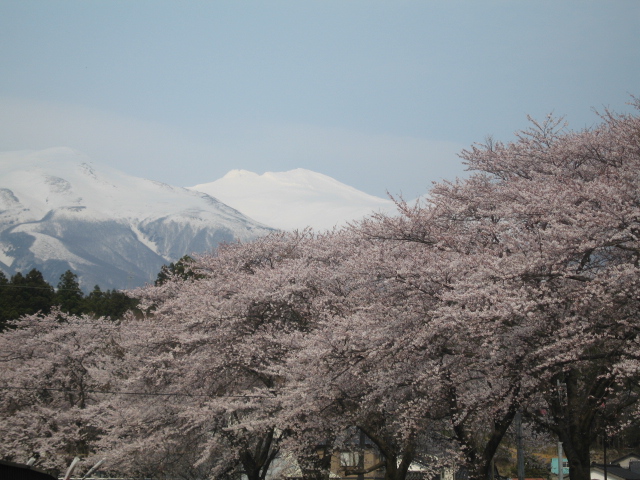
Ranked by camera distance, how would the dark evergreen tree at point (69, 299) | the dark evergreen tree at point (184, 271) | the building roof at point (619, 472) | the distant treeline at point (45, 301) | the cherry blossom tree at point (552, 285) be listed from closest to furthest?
the cherry blossom tree at point (552, 285), the dark evergreen tree at point (184, 271), the building roof at point (619, 472), the distant treeline at point (45, 301), the dark evergreen tree at point (69, 299)

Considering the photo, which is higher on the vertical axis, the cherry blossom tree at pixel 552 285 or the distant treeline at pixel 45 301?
the distant treeline at pixel 45 301

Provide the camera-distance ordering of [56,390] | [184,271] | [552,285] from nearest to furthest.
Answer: [552,285] < [56,390] < [184,271]

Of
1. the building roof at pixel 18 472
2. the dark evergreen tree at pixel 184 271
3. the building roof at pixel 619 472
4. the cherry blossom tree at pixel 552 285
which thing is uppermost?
the dark evergreen tree at pixel 184 271

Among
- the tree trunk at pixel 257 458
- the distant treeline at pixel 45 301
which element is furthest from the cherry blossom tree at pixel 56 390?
the distant treeline at pixel 45 301

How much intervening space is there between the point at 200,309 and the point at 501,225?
439 inches

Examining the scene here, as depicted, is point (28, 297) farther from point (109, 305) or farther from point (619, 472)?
point (619, 472)

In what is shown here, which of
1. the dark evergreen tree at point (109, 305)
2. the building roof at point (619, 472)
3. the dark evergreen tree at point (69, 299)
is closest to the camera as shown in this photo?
the building roof at point (619, 472)

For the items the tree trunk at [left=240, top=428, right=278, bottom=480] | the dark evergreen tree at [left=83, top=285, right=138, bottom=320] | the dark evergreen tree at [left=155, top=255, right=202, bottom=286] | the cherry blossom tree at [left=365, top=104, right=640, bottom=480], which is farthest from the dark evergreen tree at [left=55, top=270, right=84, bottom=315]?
the cherry blossom tree at [left=365, top=104, right=640, bottom=480]

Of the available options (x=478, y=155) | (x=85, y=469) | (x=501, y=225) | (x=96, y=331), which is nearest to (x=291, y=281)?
(x=478, y=155)

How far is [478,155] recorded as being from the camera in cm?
2000

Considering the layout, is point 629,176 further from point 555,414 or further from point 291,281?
point 291,281

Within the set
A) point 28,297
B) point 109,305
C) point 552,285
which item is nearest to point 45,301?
point 28,297

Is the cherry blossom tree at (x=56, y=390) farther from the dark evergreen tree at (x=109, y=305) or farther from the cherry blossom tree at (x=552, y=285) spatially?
the dark evergreen tree at (x=109, y=305)

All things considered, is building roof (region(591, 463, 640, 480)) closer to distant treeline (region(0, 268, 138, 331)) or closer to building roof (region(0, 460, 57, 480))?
building roof (region(0, 460, 57, 480))
